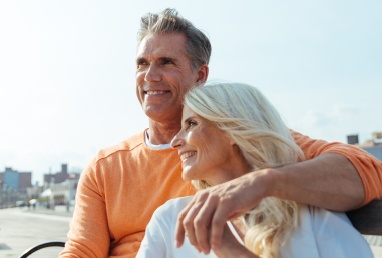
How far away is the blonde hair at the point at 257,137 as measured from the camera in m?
1.61

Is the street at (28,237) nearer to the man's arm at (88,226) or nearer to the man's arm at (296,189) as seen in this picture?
the man's arm at (88,226)

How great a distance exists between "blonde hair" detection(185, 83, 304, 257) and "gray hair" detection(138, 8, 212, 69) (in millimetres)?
899

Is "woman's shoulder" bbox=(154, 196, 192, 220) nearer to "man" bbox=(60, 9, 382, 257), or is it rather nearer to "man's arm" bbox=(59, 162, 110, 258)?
"man" bbox=(60, 9, 382, 257)

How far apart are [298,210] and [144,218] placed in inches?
39.9

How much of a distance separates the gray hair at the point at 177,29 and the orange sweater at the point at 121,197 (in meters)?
0.54

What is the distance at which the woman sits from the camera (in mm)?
1586

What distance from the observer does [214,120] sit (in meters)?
1.82

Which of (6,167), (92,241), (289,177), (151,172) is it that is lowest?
(6,167)

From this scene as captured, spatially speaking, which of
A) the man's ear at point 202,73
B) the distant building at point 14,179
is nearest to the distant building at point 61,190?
the distant building at point 14,179

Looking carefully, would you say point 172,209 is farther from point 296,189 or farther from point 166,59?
point 166,59

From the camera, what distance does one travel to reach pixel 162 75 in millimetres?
2686

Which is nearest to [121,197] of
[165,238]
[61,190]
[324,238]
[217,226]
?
[165,238]

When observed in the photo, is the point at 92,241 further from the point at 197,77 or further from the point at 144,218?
the point at 197,77

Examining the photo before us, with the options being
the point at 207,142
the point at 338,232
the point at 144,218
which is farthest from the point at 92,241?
the point at 338,232
